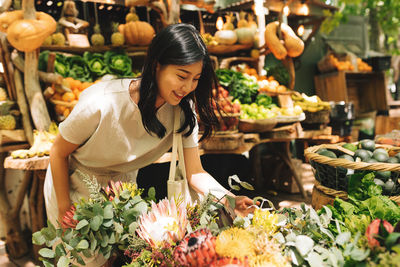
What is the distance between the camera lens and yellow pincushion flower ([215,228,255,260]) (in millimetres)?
692

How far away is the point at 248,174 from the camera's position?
4516mm

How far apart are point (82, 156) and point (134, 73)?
2222mm

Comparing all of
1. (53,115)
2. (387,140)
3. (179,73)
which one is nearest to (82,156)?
(179,73)

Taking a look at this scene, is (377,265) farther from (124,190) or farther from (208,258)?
(124,190)

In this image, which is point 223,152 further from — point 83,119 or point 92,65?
point 83,119

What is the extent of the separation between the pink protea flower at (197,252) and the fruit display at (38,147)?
195cm

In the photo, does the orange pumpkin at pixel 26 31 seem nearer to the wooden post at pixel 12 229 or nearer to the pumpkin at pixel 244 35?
the wooden post at pixel 12 229

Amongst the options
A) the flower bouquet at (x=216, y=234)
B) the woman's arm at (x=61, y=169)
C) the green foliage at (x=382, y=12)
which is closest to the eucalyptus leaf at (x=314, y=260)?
the flower bouquet at (x=216, y=234)

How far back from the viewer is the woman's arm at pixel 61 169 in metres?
1.43

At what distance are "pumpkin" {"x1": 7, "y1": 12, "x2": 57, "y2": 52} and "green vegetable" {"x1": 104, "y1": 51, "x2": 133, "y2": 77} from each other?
85 cm

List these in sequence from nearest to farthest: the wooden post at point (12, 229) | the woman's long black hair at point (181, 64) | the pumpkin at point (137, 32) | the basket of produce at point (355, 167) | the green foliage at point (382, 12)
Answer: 1. the woman's long black hair at point (181, 64)
2. the basket of produce at point (355, 167)
3. the wooden post at point (12, 229)
4. the pumpkin at point (137, 32)
5. the green foliage at point (382, 12)

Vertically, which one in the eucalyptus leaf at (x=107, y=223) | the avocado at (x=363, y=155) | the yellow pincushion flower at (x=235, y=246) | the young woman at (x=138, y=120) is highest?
the young woman at (x=138, y=120)

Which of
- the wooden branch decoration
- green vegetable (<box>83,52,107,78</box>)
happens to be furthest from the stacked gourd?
the wooden branch decoration

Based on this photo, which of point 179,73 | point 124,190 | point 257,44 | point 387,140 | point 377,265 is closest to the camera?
point 377,265
